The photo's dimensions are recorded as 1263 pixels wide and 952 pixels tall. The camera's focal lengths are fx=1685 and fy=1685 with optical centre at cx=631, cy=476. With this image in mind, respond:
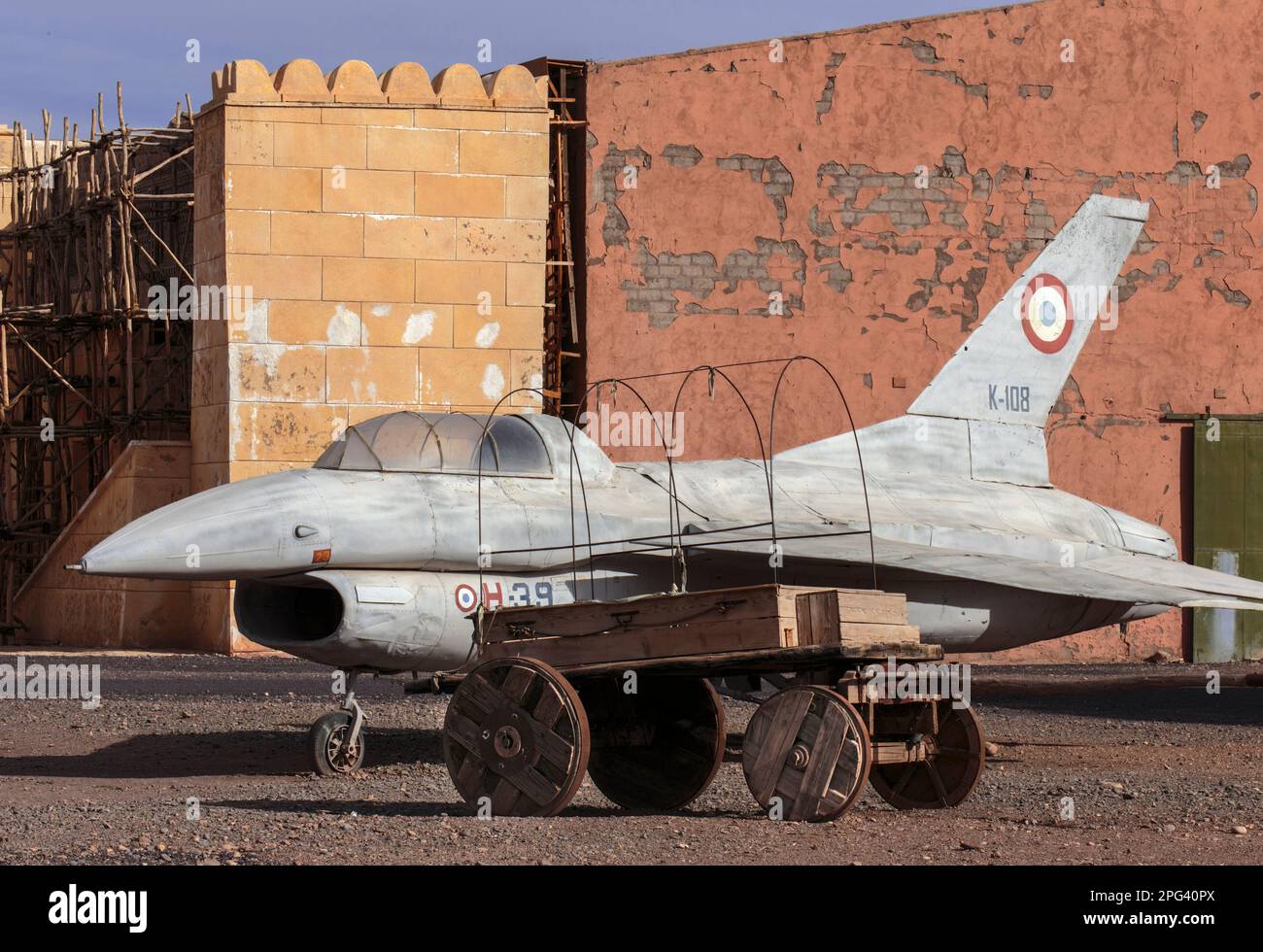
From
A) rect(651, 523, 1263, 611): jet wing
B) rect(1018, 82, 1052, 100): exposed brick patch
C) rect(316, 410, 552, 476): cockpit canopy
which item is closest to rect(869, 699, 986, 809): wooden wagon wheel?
rect(651, 523, 1263, 611): jet wing

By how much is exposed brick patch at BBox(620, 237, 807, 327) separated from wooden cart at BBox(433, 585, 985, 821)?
49.6 feet

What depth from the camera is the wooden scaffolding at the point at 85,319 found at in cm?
2878

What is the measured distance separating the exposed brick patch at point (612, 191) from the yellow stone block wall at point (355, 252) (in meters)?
0.88

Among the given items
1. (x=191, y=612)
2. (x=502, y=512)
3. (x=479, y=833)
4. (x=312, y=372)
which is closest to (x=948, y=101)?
(x=312, y=372)

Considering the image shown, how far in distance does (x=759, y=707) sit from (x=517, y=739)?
59.9 inches

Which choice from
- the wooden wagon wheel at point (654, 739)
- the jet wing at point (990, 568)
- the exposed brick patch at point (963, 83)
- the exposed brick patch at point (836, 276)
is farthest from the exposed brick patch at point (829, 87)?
the wooden wagon wheel at point (654, 739)

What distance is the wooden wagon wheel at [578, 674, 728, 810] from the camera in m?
11.7

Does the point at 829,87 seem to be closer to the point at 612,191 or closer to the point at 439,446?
the point at 612,191

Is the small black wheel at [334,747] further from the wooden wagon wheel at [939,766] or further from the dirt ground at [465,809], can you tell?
the wooden wagon wheel at [939,766]
